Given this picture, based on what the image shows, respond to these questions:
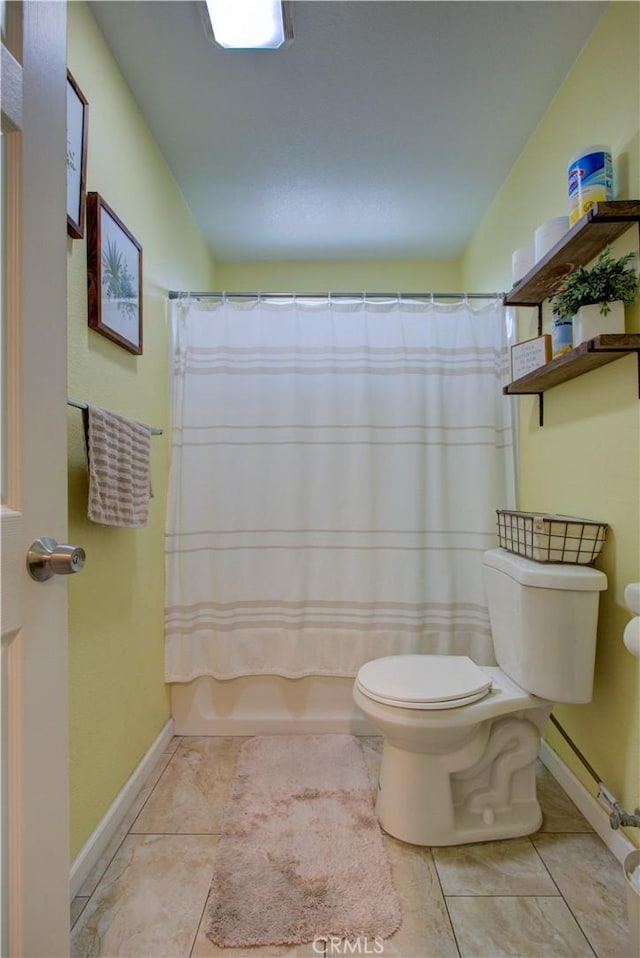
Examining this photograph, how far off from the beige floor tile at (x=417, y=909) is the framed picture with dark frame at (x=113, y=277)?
1.74m

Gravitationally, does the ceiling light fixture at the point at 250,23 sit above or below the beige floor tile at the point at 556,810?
above

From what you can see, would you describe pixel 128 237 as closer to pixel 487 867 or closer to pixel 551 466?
pixel 551 466

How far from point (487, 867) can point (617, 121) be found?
6.89ft

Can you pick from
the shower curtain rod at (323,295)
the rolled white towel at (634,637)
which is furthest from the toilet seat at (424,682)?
the shower curtain rod at (323,295)

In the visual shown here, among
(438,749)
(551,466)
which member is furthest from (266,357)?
(438,749)

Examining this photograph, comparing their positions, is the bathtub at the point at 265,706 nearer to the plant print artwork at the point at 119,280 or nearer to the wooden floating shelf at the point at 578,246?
the plant print artwork at the point at 119,280

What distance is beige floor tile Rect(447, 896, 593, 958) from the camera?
103cm

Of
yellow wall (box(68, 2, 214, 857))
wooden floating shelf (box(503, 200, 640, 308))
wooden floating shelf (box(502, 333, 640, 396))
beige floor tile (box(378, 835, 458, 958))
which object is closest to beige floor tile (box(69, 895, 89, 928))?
yellow wall (box(68, 2, 214, 857))

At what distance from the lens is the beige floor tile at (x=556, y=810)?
4.58 feet

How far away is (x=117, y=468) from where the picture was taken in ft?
4.36

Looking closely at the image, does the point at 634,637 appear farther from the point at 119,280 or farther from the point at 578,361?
the point at 119,280

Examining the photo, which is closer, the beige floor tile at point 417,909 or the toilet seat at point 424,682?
the beige floor tile at point 417,909

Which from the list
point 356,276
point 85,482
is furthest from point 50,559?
point 356,276

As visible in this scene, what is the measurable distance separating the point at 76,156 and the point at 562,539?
5.61 feet
